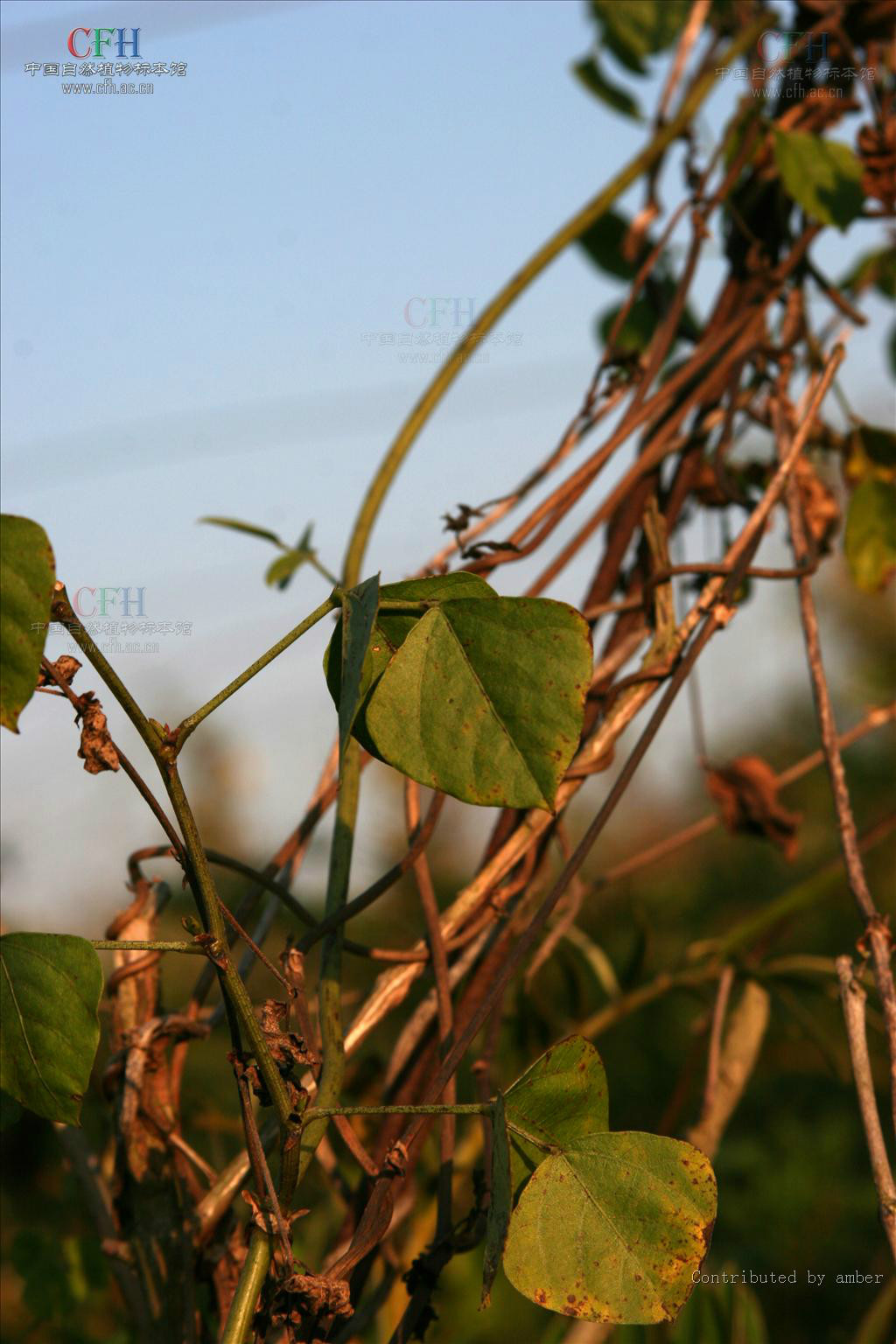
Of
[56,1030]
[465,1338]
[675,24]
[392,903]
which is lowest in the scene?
[465,1338]

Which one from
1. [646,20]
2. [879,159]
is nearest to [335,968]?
[879,159]

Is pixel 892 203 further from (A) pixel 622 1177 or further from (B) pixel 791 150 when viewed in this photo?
(A) pixel 622 1177

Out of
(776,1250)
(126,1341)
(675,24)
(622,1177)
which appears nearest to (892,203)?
(675,24)

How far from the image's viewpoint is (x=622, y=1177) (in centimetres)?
34

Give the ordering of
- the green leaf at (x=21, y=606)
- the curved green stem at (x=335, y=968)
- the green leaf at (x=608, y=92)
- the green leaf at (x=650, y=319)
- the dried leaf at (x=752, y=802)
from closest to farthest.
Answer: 1. the green leaf at (x=21, y=606)
2. the curved green stem at (x=335, y=968)
3. the dried leaf at (x=752, y=802)
4. the green leaf at (x=650, y=319)
5. the green leaf at (x=608, y=92)

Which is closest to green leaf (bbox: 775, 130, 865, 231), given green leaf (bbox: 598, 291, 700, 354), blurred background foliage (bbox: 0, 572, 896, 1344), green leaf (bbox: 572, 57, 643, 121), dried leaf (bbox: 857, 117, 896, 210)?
dried leaf (bbox: 857, 117, 896, 210)

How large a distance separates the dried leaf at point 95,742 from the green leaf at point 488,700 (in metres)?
0.08

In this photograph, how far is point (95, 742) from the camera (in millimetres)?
327

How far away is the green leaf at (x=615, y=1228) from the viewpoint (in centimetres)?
33

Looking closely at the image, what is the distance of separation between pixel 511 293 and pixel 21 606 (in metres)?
0.45

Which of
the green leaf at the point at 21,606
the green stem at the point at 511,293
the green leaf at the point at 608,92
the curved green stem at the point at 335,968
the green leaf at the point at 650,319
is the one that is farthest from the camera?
the green leaf at the point at 608,92

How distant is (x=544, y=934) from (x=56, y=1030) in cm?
43

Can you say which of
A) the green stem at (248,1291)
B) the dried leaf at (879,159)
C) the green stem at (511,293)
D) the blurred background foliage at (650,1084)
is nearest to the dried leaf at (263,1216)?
the green stem at (248,1291)

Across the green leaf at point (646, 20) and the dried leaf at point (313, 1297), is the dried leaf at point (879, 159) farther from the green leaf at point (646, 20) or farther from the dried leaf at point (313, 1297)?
the dried leaf at point (313, 1297)
